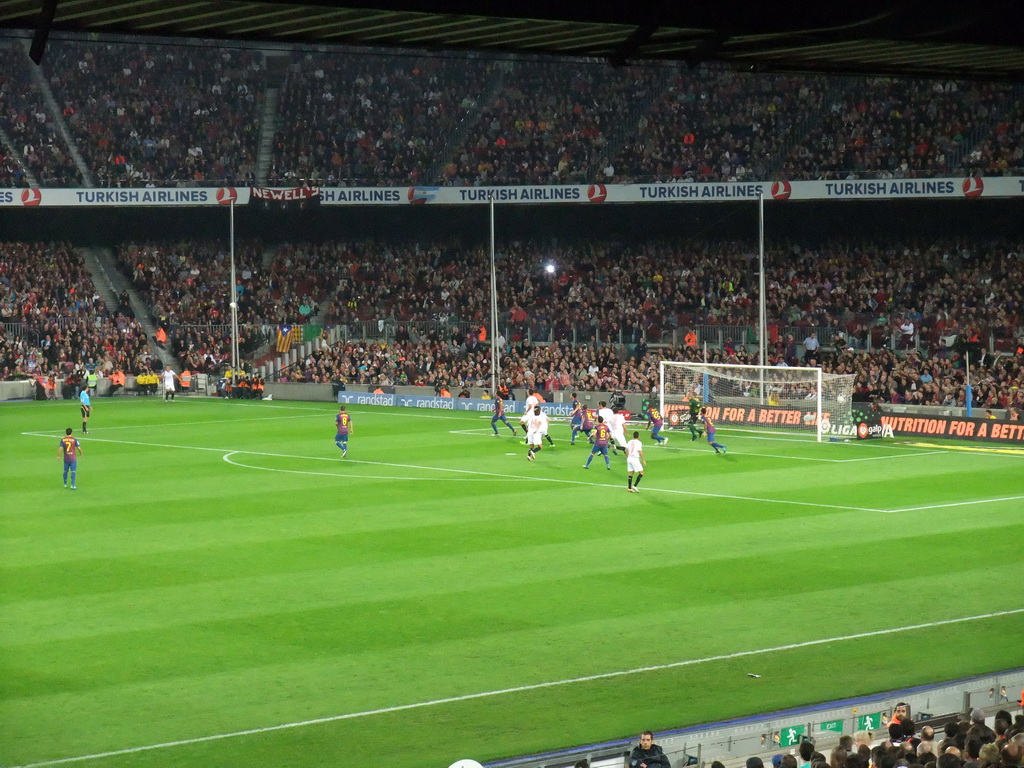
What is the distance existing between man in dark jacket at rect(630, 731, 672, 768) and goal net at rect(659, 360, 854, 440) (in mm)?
29435

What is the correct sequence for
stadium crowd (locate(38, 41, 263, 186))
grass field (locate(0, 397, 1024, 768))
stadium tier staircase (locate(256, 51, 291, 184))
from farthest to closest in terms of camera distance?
stadium tier staircase (locate(256, 51, 291, 184)) → stadium crowd (locate(38, 41, 263, 186)) → grass field (locate(0, 397, 1024, 768))

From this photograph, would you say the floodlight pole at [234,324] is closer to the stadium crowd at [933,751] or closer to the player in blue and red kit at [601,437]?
the player in blue and red kit at [601,437]

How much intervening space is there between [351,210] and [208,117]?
8.58 meters

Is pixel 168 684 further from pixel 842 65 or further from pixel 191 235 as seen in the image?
pixel 191 235

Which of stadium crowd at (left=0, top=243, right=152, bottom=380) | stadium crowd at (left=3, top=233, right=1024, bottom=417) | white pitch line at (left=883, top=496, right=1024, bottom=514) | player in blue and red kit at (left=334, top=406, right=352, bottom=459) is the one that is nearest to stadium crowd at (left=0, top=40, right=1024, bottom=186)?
stadium crowd at (left=3, top=233, right=1024, bottom=417)

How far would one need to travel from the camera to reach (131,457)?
121 ft

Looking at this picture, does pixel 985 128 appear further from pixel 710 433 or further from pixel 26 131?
pixel 26 131

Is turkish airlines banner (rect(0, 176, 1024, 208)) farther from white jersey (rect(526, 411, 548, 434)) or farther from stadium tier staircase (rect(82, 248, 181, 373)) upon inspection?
white jersey (rect(526, 411, 548, 434))

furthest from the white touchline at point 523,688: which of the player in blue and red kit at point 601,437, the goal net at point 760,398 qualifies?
the goal net at point 760,398

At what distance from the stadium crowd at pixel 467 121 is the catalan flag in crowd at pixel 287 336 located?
6743mm

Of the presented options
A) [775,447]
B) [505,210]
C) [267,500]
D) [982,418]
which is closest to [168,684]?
[267,500]

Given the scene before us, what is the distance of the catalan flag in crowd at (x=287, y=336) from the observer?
61156 millimetres

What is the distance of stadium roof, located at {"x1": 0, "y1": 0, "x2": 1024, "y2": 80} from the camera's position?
678cm

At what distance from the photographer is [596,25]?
23.9 feet
